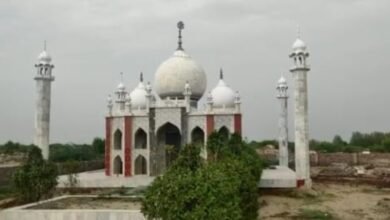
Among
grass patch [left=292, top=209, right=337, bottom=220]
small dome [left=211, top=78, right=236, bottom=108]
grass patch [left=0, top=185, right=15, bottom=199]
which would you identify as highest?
small dome [left=211, top=78, right=236, bottom=108]

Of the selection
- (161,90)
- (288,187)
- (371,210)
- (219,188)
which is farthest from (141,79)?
(219,188)

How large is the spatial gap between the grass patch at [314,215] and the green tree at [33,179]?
10.5 m

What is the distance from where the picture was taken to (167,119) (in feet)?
100

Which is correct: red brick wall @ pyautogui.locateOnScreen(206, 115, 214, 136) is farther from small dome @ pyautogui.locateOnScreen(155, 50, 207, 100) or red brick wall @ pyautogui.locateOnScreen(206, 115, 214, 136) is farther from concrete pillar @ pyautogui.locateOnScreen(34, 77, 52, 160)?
concrete pillar @ pyautogui.locateOnScreen(34, 77, 52, 160)

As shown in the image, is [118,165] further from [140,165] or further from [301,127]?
[301,127]

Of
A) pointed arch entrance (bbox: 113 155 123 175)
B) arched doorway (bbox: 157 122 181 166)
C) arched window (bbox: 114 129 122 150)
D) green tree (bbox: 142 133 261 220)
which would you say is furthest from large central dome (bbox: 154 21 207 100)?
green tree (bbox: 142 133 261 220)

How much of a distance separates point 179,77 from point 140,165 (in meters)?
6.25

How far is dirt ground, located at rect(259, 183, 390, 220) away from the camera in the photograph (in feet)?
68.5

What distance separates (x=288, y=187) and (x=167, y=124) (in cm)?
902

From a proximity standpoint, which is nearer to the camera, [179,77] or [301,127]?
[301,127]

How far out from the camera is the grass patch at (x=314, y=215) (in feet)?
66.1

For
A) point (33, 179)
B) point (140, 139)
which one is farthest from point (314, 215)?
point (140, 139)

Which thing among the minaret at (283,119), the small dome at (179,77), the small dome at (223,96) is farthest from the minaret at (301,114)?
the minaret at (283,119)

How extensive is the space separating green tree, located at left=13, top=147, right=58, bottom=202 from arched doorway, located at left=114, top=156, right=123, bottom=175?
11414 mm
